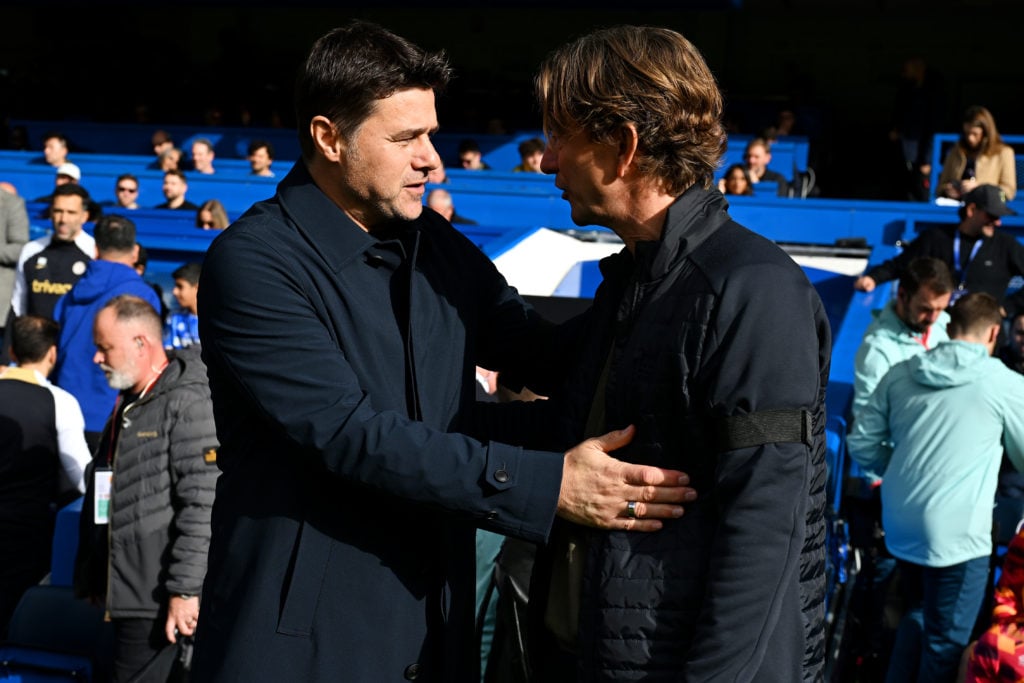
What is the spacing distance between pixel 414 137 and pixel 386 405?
0.42 m

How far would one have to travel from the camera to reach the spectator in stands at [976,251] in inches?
263

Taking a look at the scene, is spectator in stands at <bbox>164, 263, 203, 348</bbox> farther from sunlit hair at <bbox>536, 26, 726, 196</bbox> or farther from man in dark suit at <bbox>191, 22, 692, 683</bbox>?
sunlit hair at <bbox>536, 26, 726, 196</bbox>

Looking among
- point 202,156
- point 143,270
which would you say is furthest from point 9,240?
point 202,156

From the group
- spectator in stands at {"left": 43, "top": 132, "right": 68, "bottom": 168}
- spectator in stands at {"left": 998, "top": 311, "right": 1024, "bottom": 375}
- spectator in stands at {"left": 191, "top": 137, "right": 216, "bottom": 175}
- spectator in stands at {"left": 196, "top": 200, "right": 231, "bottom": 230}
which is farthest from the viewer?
spectator in stands at {"left": 43, "top": 132, "right": 68, "bottom": 168}

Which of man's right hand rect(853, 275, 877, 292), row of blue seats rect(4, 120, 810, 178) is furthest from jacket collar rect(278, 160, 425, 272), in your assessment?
row of blue seats rect(4, 120, 810, 178)

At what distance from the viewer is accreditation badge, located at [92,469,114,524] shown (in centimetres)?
351

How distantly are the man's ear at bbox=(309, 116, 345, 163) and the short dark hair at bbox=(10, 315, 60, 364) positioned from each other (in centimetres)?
339

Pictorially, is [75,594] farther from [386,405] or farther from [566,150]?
[566,150]

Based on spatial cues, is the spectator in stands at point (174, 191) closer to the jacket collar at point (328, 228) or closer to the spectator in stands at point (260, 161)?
the spectator in stands at point (260, 161)

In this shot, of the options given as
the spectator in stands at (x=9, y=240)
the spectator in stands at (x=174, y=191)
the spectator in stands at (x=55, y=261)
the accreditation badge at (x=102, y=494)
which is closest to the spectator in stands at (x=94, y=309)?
the spectator in stands at (x=55, y=261)

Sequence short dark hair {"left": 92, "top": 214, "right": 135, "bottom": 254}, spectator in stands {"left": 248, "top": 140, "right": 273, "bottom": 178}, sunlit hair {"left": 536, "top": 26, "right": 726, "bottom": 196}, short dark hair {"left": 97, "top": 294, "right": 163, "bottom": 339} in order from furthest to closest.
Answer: spectator in stands {"left": 248, "top": 140, "right": 273, "bottom": 178} → short dark hair {"left": 92, "top": 214, "right": 135, "bottom": 254} → short dark hair {"left": 97, "top": 294, "right": 163, "bottom": 339} → sunlit hair {"left": 536, "top": 26, "right": 726, "bottom": 196}

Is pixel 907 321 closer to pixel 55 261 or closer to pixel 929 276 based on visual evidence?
pixel 929 276

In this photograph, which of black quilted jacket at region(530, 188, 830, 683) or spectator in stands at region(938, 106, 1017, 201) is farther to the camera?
spectator in stands at region(938, 106, 1017, 201)

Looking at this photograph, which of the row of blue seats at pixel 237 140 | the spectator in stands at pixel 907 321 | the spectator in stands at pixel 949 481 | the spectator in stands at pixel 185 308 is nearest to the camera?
the spectator in stands at pixel 949 481
